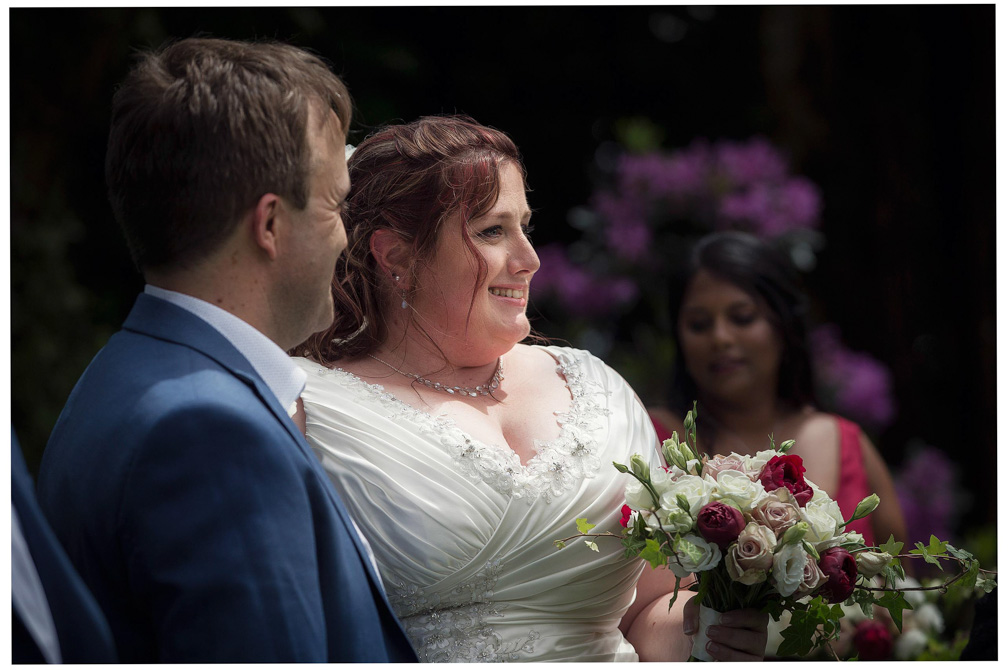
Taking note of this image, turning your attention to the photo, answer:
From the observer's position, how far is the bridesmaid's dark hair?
153 inches

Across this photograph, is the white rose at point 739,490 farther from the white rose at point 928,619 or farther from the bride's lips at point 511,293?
the white rose at point 928,619

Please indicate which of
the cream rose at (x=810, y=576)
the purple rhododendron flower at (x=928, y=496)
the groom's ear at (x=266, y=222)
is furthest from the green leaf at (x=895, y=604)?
the purple rhododendron flower at (x=928, y=496)

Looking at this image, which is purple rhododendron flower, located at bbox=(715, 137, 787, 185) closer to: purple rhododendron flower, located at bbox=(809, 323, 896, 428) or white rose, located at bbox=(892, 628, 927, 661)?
purple rhododendron flower, located at bbox=(809, 323, 896, 428)

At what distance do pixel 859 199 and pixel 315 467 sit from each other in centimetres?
559

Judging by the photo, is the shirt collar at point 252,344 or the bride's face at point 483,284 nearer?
the shirt collar at point 252,344

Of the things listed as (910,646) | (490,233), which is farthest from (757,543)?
(910,646)

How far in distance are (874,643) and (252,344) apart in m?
2.26

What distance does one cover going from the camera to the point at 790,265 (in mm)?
4113

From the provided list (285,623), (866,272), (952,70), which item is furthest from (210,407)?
(952,70)

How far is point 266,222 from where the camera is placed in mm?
1669

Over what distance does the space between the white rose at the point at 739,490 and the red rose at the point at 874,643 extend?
1229 millimetres

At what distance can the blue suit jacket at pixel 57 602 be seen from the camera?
54.8 inches

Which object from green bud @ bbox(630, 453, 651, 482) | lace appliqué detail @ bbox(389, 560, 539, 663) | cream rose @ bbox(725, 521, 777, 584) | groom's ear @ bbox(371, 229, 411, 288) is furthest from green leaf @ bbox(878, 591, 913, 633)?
groom's ear @ bbox(371, 229, 411, 288)

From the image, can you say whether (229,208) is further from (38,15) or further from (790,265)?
(38,15)
